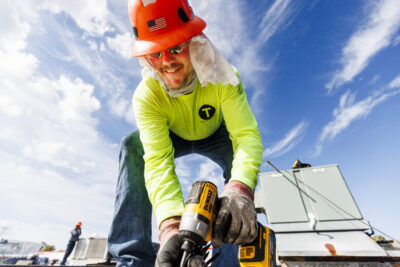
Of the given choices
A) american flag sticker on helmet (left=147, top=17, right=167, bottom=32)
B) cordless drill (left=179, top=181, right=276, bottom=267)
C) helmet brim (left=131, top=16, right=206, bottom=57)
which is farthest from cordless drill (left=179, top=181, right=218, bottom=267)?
american flag sticker on helmet (left=147, top=17, right=167, bottom=32)

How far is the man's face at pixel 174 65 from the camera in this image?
1829 millimetres

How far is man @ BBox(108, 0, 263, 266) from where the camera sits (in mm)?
1600

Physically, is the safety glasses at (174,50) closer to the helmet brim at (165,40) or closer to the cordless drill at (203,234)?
the helmet brim at (165,40)

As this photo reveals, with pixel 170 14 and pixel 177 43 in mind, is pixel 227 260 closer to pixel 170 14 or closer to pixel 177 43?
pixel 177 43

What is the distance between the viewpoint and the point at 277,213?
180 inches

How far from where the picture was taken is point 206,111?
214 cm

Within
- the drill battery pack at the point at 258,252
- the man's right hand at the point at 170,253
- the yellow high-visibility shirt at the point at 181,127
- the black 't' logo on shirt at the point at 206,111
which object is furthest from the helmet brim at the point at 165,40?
the drill battery pack at the point at 258,252

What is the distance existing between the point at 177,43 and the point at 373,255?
11.8 ft

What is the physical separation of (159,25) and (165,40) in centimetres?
18

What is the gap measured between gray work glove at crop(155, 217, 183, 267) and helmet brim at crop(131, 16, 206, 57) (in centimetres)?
139

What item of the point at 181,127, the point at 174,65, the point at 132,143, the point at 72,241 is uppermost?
the point at 72,241

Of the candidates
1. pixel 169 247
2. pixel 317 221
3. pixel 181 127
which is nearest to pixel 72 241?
pixel 317 221

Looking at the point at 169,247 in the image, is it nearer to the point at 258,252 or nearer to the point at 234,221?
the point at 234,221

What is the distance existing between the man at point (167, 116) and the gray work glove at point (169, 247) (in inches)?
2.3
